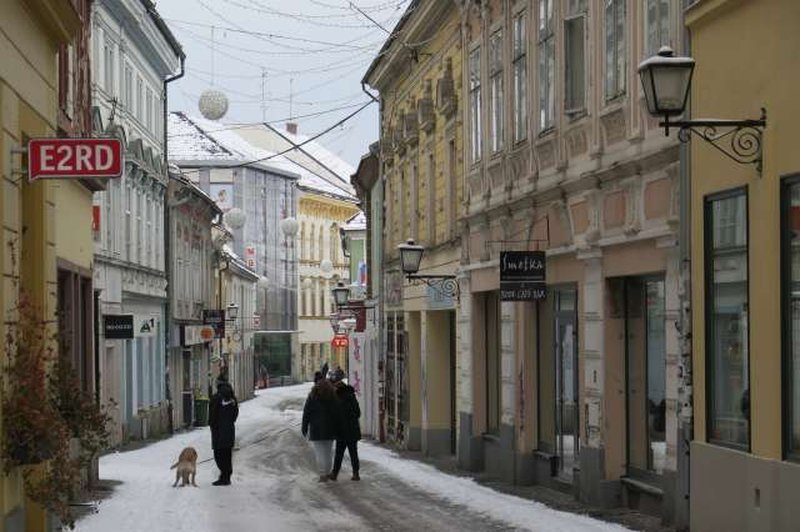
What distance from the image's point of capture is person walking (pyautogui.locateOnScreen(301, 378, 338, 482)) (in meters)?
22.3

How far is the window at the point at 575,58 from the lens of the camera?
57.6 feet

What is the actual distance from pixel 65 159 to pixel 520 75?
9.93 m

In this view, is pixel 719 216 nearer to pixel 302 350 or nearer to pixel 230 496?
pixel 230 496

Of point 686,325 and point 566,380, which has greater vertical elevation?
point 686,325

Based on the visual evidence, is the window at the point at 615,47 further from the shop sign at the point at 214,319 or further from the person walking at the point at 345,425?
the shop sign at the point at 214,319

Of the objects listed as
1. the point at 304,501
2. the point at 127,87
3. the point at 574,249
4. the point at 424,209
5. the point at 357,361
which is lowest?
the point at 304,501

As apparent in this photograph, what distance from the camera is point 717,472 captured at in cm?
1264

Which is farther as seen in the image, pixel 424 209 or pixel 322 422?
pixel 424 209

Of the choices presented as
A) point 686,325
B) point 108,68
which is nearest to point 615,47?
point 686,325

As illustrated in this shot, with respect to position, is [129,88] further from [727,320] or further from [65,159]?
[727,320]

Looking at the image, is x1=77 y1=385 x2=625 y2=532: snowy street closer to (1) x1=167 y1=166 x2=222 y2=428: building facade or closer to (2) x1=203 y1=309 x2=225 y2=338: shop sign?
(1) x1=167 y1=166 x2=222 y2=428: building facade

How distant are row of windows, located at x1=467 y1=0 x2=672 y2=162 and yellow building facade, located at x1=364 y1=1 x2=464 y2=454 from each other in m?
2.11

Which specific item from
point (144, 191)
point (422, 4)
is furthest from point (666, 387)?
point (144, 191)

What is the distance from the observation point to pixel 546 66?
19.1m
